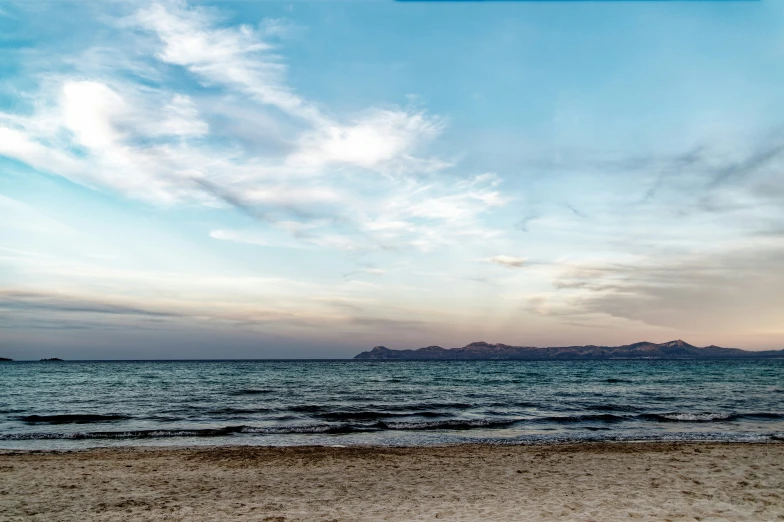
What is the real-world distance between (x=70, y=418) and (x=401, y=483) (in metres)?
23.5

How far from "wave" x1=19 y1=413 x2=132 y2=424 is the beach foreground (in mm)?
10604

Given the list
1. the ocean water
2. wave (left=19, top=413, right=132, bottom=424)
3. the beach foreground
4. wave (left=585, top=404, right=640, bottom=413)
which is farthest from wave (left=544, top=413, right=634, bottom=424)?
wave (left=19, top=413, right=132, bottom=424)

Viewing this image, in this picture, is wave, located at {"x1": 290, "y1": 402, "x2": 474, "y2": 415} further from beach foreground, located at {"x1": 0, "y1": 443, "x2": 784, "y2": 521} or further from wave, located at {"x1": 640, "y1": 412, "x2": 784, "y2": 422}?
beach foreground, located at {"x1": 0, "y1": 443, "x2": 784, "y2": 521}

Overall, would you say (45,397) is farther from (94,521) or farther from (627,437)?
(627,437)

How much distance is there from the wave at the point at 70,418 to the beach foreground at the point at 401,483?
34.8 feet

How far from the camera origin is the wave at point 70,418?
26562 millimetres

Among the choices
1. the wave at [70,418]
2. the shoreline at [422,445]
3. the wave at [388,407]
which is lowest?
the wave at [388,407]

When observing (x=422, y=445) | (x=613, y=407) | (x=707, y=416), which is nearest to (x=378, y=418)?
(x=422, y=445)

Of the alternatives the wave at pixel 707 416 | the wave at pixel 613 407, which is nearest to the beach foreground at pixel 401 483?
the wave at pixel 707 416

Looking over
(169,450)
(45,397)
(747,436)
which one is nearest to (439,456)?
(169,450)

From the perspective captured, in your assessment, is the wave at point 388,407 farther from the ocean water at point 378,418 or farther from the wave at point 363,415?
the wave at point 363,415

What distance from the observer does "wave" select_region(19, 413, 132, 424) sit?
87.1ft

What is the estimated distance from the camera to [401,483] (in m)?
12.8

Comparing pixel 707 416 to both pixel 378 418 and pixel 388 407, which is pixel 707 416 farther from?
pixel 388 407
